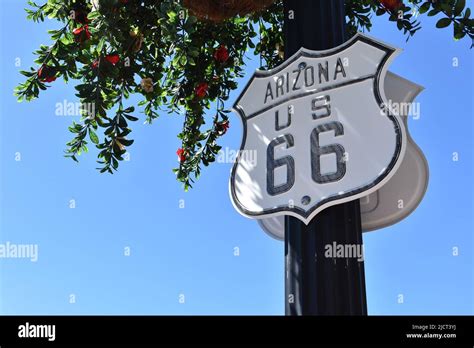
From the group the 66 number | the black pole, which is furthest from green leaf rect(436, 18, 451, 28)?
the black pole

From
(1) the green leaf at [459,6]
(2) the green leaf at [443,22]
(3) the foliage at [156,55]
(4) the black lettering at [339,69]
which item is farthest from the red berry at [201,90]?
(1) the green leaf at [459,6]

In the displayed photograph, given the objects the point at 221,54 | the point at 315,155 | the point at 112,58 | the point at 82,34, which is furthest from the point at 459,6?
the point at 82,34

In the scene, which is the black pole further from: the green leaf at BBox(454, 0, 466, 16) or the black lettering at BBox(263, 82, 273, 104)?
the green leaf at BBox(454, 0, 466, 16)

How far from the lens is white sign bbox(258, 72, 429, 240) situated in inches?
105

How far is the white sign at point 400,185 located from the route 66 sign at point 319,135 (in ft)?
0.42

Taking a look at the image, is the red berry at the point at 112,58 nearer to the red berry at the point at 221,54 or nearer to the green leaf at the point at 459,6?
the red berry at the point at 221,54

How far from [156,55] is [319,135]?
172 cm

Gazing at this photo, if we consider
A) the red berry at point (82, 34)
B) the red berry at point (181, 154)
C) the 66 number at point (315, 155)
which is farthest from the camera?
the red berry at point (181, 154)

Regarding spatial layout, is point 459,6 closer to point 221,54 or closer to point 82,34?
point 221,54

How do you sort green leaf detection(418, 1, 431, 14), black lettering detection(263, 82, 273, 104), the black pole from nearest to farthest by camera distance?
the black pole → black lettering detection(263, 82, 273, 104) → green leaf detection(418, 1, 431, 14)

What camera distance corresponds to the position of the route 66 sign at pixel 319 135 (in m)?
2.57

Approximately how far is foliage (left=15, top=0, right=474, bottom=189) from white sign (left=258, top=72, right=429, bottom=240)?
2.67 ft

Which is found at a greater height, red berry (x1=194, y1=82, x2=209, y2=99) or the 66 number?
red berry (x1=194, y1=82, x2=209, y2=99)
